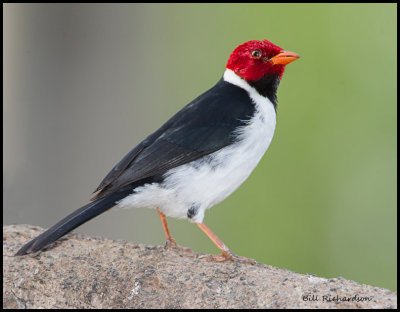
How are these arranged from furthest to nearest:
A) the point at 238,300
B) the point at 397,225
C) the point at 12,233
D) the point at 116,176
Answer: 1. the point at 397,225
2. the point at 12,233
3. the point at 116,176
4. the point at 238,300

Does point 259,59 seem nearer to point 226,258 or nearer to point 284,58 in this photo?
point 284,58

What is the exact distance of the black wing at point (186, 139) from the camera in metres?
4.16

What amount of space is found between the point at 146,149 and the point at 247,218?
12.4ft

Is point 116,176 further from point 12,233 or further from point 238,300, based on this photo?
point 238,300

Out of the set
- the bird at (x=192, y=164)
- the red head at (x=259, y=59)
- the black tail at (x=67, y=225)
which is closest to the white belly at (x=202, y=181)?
the bird at (x=192, y=164)

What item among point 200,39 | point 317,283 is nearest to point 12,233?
point 317,283

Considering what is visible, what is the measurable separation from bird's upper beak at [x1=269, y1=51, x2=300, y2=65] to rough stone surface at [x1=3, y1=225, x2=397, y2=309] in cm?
164

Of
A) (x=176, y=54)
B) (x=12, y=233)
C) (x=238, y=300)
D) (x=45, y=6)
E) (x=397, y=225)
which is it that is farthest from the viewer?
(x=176, y=54)

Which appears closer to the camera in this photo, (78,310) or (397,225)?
(78,310)

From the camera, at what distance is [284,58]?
4609 mm

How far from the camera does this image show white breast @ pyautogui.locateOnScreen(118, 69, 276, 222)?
4176mm

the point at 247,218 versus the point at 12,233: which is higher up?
the point at 12,233

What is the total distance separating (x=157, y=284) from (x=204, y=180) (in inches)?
33.1

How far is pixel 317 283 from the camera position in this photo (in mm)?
3584
